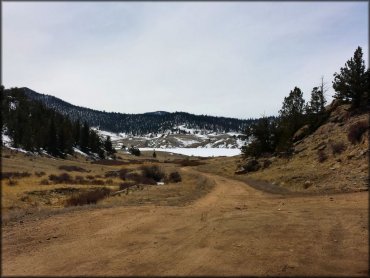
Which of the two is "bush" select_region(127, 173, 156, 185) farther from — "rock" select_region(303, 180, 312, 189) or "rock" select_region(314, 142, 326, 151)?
"rock" select_region(303, 180, 312, 189)

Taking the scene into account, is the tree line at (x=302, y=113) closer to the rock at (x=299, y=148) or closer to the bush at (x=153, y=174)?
the rock at (x=299, y=148)

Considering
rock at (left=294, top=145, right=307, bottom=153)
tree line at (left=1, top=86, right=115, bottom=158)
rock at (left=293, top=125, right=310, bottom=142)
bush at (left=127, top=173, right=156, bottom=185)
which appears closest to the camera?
bush at (left=127, top=173, right=156, bottom=185)

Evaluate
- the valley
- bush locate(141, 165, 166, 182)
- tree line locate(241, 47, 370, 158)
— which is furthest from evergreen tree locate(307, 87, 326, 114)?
the valley

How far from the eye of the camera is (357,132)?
32531mm

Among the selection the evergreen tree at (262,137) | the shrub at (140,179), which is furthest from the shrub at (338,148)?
the evergreen tree at (262,137)

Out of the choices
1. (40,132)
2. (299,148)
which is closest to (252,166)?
(299,148)

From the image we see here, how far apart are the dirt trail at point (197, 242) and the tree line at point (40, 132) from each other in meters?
41.8

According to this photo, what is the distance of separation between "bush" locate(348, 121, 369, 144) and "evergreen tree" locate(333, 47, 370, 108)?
8.04 m

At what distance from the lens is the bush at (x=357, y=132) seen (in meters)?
31.9

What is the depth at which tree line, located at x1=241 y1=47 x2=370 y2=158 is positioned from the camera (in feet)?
134

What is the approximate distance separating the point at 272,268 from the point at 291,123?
47407 mm

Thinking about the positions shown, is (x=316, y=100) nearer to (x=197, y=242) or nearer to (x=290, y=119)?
(x=290, y=119)

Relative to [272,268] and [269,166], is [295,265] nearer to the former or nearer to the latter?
[272,268]

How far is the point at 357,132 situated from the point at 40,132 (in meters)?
75.9
